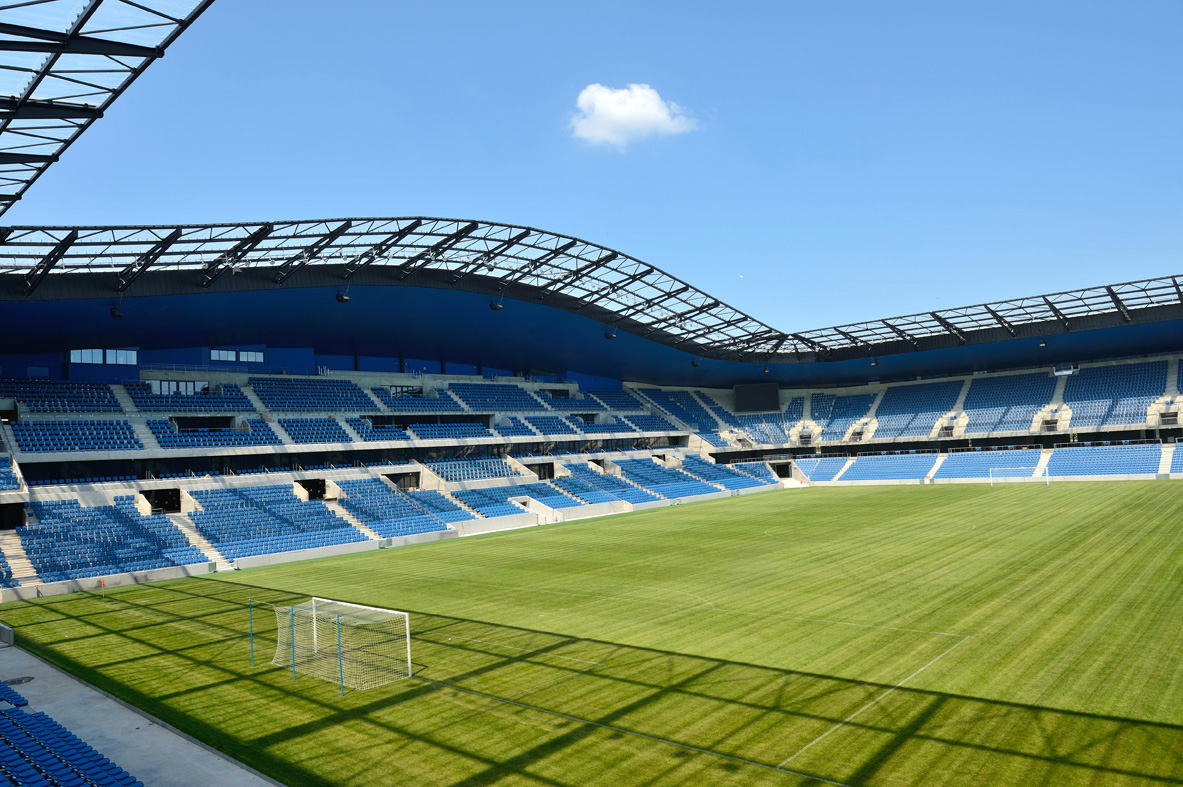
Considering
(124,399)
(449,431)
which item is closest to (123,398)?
(124,399)

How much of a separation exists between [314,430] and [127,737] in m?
34.1

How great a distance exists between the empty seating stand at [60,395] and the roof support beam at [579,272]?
24.3 metres

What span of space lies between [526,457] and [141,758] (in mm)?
44505

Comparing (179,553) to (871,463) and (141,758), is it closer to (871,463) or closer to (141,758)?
(141,758)

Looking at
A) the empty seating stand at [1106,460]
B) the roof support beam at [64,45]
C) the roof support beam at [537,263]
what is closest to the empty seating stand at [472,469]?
the roof support beam at [537,263]

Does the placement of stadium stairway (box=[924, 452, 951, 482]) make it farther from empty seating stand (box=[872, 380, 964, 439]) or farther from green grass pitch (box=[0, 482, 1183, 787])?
green grass pitch (box=[0, 482, 1183, 787])

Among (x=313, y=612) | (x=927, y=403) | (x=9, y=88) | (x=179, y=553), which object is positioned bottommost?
(x=179, y=553)

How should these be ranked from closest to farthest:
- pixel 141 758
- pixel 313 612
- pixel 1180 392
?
pixel 141 758, pixel 313 612, pixel 1180 392

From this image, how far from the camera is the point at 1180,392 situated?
5534cm

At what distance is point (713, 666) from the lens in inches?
578

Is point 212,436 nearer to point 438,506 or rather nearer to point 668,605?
point 438,506

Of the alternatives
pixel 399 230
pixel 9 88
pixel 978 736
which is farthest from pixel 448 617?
pixel 399 230

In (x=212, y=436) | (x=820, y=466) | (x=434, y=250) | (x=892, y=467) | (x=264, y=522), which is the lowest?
(x=264, y=522)

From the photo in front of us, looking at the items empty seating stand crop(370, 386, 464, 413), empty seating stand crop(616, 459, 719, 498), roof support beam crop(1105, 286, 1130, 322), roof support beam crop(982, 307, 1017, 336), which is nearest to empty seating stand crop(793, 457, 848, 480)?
empty seating stand crop(616, 459, 719, 498)
